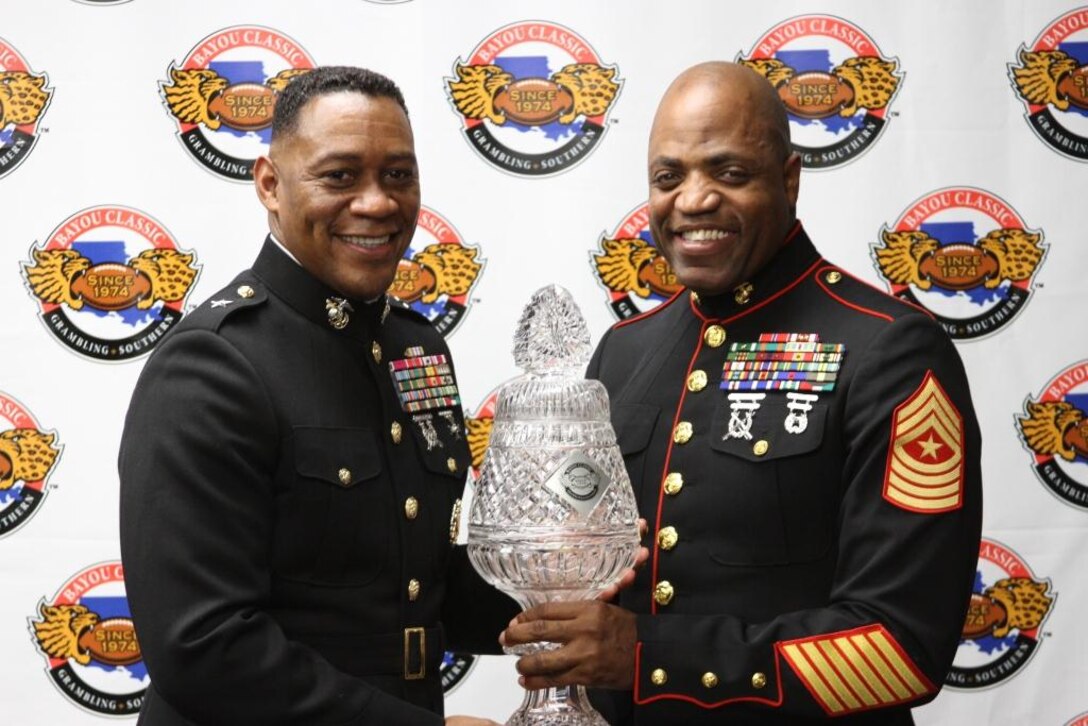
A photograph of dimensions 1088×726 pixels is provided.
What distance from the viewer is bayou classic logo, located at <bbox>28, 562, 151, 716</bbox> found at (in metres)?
3.13

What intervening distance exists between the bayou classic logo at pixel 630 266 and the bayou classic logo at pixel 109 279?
96 centimetres

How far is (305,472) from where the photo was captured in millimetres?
1914

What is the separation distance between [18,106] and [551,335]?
188 cm

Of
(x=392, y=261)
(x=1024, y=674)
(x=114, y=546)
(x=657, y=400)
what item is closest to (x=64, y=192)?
(x=114, y=546)

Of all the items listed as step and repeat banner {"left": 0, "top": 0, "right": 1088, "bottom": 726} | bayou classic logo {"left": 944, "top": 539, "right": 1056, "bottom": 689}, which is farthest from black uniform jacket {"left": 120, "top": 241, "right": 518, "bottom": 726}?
bayou classic logo {"left": 944, "top": 539, "right": 1056, "bottom": 689}

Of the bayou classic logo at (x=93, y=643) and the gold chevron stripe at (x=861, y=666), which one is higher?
the gold chevron stripe at (x=861, y=666)

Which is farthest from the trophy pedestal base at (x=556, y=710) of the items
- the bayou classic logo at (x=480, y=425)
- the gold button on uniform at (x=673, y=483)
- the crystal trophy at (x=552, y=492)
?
the bayou classic logo at (x=480, y=425)

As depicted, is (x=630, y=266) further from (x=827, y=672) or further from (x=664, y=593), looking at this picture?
(x=827, y=672)

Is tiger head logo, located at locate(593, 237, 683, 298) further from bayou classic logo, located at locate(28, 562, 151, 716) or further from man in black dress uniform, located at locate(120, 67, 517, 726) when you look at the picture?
bayou classic logo, located at locate(28, 562, 151, 716)

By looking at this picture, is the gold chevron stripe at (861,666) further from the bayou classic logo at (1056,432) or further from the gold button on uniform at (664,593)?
the bayou classic logo at (1056,432)

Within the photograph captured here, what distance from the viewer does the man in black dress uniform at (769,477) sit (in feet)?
6.43

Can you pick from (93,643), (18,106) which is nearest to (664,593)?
(93,643)

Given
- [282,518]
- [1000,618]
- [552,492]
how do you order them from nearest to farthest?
1. [552,492]
2. [282,518]
3. [1000,618]

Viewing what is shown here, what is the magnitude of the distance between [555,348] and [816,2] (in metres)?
1.65
